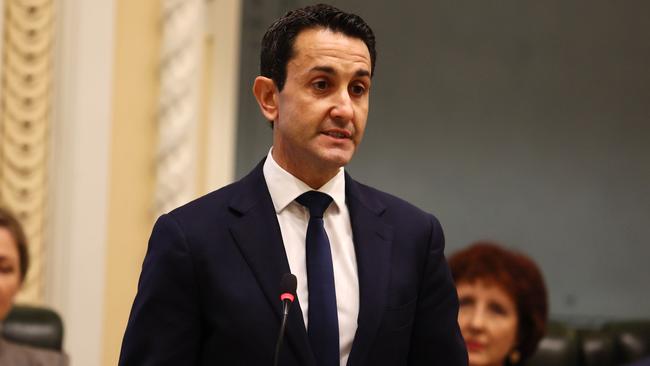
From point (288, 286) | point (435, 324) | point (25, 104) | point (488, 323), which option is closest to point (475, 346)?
point (488, 323)

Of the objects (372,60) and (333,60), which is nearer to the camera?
(333,60)

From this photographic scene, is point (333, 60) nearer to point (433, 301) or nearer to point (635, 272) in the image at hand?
point (433, 301)

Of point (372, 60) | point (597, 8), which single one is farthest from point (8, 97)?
point (597, 8)

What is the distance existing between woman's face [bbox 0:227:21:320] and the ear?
4.30 ft

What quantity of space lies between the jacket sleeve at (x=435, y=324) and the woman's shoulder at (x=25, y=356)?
63.1 inches

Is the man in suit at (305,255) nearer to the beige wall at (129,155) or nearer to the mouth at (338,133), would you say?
the mouth at (338,133)

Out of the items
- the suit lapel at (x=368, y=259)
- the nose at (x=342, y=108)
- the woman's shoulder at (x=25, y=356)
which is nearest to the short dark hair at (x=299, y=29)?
the nose at (x=342, y=108)

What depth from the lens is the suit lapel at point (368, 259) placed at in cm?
161

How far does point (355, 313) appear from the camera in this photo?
165 cm

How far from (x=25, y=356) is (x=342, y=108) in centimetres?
173

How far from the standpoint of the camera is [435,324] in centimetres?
172

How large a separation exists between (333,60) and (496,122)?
22.4 feet

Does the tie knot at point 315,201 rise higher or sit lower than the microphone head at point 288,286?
higher

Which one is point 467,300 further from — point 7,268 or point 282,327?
point 282,327
